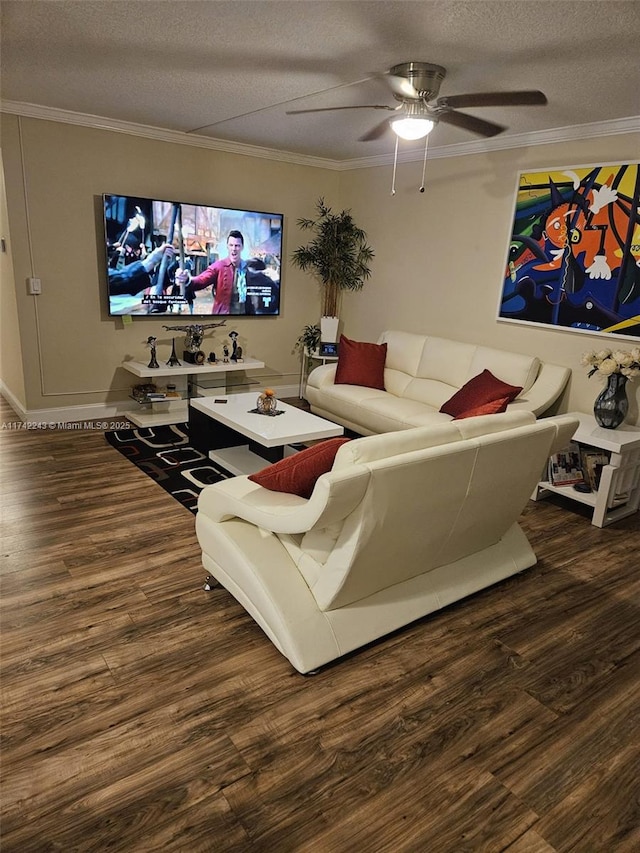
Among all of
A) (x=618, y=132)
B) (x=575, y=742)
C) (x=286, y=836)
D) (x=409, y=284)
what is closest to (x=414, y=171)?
(x=409, y=284)

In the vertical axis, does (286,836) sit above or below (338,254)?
below

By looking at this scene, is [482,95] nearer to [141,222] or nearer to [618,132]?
[618,132]

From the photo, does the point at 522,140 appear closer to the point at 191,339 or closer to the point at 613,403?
the point at 613,403

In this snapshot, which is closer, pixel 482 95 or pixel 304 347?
pixel 482 95

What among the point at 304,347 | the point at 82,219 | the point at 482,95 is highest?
the point at 482,95

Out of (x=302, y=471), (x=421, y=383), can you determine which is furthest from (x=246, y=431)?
(x=421, y=383)

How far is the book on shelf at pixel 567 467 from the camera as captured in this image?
12.7 feet

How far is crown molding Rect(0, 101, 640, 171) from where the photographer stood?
156 inches

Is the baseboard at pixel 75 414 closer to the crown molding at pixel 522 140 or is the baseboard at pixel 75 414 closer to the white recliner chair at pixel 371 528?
the crown molding at pixel 522 140

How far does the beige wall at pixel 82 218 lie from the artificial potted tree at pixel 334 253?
58cm

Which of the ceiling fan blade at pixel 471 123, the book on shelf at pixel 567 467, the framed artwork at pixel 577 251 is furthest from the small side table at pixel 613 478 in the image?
the ceiling fan blade at pixel 471 123

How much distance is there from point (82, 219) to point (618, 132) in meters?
4.07

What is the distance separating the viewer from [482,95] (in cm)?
276

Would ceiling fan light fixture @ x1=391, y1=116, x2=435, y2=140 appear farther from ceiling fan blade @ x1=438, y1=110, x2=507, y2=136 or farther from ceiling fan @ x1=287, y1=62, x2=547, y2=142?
ceiling fan blade @ x1=438, y1=110, x2=507, y2=136
